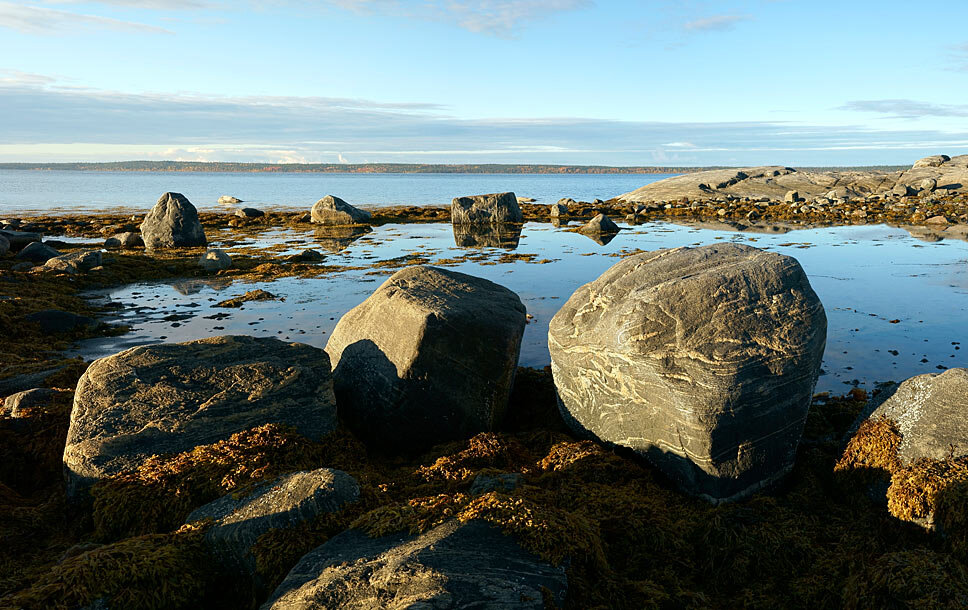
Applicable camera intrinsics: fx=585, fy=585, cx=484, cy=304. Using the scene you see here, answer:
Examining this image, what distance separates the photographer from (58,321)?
11906 millimetres

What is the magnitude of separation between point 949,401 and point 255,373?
6775 mm

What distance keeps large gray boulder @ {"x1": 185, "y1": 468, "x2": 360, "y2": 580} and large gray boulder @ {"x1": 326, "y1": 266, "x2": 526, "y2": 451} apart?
6.80 ft

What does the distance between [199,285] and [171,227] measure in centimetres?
948

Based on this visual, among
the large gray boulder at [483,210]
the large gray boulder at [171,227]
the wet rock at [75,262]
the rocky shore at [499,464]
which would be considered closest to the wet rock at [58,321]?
the rocky shore at [499,464]

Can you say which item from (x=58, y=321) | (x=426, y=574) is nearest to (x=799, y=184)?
(x=58, y=321)

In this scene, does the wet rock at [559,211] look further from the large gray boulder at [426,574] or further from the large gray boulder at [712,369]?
the large gray boulder at [426,574]

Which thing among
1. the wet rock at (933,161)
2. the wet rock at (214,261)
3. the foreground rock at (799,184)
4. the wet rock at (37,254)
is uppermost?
the wet rock at (933,161)

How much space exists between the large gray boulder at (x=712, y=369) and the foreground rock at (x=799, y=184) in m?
43.9

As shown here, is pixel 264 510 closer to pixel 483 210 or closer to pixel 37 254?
pixel 37 254

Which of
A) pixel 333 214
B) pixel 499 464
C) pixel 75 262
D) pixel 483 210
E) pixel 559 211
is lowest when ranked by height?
pixel 499 464

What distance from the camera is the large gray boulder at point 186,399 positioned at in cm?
538

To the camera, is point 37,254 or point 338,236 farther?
point 338,236

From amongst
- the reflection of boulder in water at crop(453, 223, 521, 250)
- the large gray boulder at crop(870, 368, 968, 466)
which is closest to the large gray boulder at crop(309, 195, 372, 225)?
the reflection of boulder in water at crop(453, 223, 521, 250)

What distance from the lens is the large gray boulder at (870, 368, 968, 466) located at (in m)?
5.22
